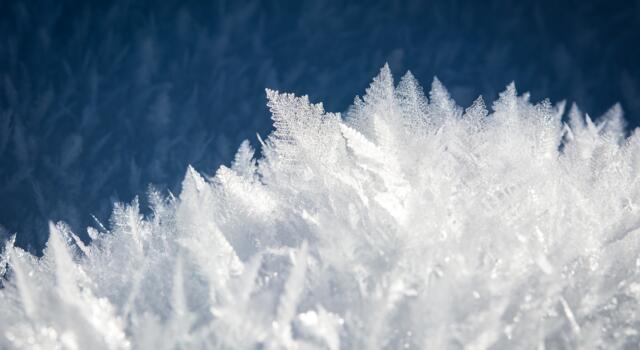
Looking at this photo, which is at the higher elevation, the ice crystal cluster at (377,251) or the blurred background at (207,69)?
the blurred background at (207,69)

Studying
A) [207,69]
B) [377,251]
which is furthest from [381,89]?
[207,69]

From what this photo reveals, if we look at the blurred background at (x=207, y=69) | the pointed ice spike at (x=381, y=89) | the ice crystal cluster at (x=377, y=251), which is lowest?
the ice crystal cluster at (x=377, y=251)

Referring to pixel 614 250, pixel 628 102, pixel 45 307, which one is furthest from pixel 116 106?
pixel 628 102

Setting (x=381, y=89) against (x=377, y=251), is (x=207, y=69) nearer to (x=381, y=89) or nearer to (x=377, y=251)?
(x=381, y=89)

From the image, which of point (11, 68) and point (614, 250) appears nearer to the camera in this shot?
point (614, 250)

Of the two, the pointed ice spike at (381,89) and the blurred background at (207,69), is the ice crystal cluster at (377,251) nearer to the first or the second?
the pointed ice spike at (381,89)

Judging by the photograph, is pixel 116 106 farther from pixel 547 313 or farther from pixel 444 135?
pixel 547 313

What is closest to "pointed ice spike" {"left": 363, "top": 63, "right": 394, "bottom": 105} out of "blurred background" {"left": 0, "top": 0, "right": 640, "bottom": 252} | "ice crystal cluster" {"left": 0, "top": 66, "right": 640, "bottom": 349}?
"ice crystal cluster" {"left": 0, "top": 66, "right": 640, "bottom": 349}

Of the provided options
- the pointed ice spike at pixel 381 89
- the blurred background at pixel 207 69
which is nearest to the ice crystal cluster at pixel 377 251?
the pointed ice spike at pixel 381 89
